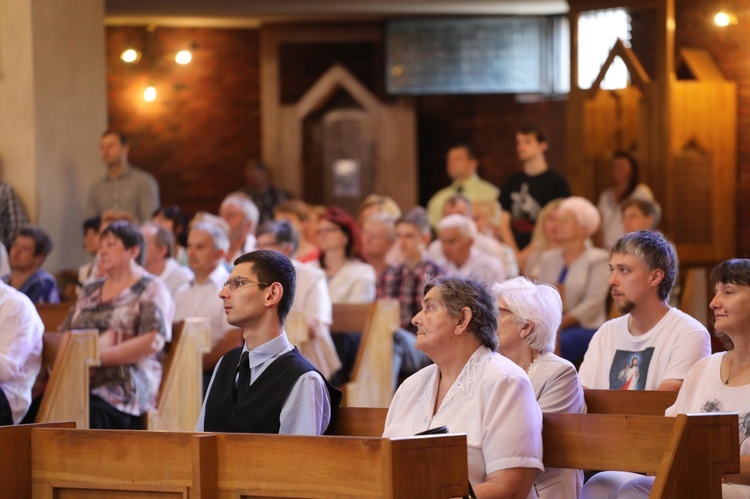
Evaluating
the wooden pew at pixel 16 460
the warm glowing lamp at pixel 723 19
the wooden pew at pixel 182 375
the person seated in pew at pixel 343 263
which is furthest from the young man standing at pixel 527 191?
the wooden pew at pixel 16 460

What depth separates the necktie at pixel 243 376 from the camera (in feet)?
11.8

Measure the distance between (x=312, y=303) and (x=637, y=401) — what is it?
118 inches

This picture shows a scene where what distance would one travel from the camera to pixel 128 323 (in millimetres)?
5527

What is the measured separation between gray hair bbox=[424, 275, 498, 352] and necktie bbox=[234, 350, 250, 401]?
0.60 meters

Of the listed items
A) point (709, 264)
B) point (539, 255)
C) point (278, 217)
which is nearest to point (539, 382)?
point (539, 255)

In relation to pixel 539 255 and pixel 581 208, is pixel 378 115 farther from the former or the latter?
pixel 581 208

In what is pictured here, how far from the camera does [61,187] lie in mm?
8203

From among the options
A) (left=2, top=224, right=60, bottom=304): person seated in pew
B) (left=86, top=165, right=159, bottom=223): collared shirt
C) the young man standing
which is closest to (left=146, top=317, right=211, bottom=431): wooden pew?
(left=2, top=224, right=60, bottom=304): person seated in pew

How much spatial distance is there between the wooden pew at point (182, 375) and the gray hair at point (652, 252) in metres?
2.27

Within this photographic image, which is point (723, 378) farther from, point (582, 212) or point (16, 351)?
point (582, 212)

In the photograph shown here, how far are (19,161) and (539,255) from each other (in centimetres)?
332

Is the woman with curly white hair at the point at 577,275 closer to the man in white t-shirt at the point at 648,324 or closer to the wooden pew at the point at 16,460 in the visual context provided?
the man in white t-shirt at the point at 648,324

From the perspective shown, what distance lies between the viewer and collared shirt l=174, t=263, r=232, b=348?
6.55 metres

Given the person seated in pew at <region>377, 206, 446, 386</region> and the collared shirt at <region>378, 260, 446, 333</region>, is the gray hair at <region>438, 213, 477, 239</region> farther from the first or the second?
the collared shirt at <region>378, 260, 446, 333</region>
